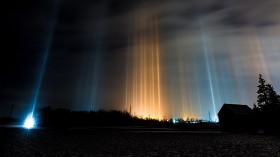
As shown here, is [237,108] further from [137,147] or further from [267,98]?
[137,147]

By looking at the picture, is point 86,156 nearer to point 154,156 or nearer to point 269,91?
point 154,156

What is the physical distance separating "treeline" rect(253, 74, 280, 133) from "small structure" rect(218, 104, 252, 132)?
397cm

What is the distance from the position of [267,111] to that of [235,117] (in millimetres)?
9121

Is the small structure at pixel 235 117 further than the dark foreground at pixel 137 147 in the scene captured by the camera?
Yes

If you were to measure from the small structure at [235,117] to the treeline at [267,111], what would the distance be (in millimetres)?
3974

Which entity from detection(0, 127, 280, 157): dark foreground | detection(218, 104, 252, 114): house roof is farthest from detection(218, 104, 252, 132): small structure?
detection(0, 127, 280, 157): dark foreground

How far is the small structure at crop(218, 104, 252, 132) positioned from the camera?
56406mm

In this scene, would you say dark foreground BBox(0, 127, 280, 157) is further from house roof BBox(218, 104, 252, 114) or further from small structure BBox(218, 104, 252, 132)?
house roof BBox(218, 104, 252, 114)

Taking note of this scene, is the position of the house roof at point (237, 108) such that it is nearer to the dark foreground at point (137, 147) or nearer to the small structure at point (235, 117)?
the small structure at point (235, 117)

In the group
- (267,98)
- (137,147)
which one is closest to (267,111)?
(267,98)

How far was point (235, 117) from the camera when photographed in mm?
57438

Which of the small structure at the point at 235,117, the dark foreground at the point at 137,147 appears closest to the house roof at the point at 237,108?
the small structure at the point at 235,117

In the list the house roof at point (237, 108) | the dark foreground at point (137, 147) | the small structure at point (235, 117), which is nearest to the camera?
the dark foreground at point (137, 147)

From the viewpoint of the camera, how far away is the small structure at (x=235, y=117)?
185ft
